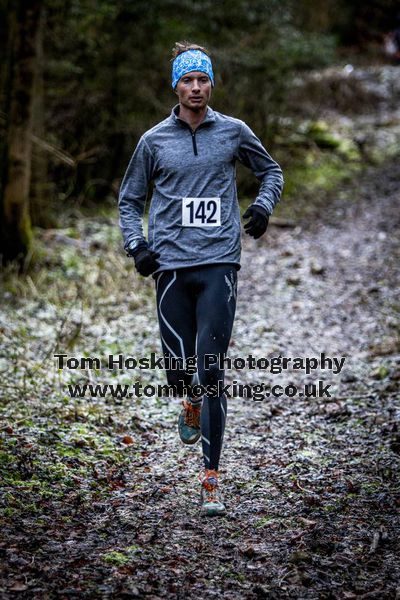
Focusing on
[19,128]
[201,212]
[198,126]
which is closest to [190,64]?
[198,126]

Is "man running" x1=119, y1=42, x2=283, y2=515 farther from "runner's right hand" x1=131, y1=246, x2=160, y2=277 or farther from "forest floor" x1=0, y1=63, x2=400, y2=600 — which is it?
"forest floor" x1=0, y1=63, x2=400, y2=600

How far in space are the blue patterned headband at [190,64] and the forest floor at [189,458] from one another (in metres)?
2.41

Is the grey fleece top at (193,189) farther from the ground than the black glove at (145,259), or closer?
farther from the ground

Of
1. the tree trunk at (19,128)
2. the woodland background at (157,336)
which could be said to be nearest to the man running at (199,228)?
the woodland background at (157,336)

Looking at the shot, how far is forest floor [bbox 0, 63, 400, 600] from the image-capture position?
10.6 feet

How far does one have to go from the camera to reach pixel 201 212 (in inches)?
156

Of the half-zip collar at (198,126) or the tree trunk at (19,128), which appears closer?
the half-zip collar at (198,126)

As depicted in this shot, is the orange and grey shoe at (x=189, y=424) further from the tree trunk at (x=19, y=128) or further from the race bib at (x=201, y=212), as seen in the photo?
the tree trunk at (x=19, y=128)

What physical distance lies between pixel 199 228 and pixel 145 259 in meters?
0.34

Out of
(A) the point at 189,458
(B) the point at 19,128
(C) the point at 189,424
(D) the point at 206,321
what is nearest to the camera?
(D) the point at 206,321

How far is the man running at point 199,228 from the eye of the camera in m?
3.96

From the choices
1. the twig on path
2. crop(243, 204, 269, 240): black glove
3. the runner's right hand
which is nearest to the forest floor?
the twig on path

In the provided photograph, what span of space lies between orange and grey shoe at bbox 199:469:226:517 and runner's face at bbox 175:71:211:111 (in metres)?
2.02

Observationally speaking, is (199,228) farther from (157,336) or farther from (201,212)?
(157,336)
